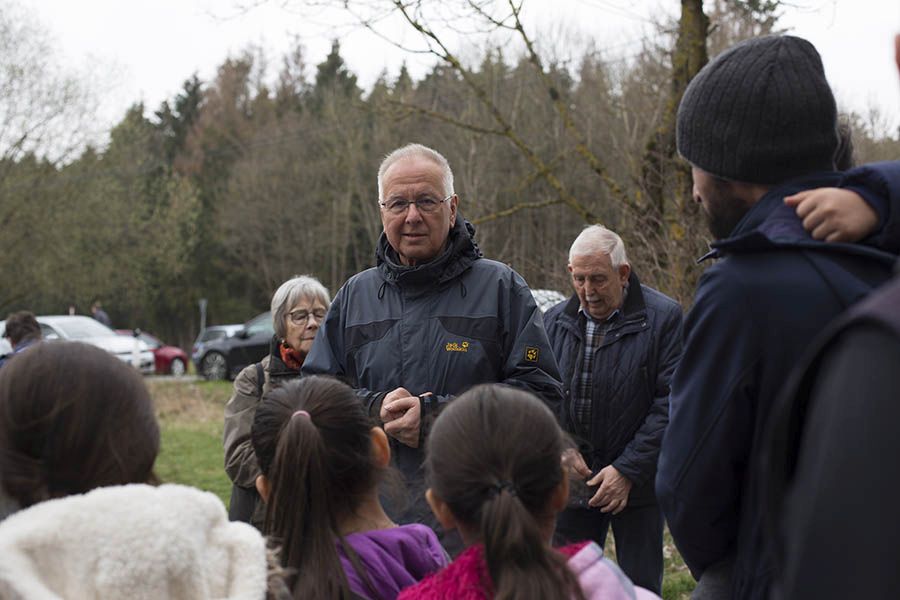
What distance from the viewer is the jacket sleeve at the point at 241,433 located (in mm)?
4234

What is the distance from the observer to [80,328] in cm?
2278

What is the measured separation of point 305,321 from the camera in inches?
190

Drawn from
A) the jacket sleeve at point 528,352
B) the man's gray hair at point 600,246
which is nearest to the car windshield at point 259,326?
the man's gray hair at point 600,246

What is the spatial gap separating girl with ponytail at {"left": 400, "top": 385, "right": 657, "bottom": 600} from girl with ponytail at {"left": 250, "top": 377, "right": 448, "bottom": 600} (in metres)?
0.32

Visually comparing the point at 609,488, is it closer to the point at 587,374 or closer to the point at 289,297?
the point at 587,374

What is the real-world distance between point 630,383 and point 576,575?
2.59 m

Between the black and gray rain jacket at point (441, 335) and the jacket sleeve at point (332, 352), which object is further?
the jacket sleeve at point (332, 352)

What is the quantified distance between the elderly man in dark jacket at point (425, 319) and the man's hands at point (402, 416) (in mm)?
15

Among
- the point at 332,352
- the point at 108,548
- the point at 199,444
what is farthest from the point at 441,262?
the point at 199,444

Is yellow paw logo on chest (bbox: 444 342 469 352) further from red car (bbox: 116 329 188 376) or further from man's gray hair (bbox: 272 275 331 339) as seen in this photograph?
red car (bbox: 116 329 188 376)

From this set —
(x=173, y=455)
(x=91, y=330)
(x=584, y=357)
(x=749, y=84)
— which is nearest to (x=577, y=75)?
(x=91, y=330)

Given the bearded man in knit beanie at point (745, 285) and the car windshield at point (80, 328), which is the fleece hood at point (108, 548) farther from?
the car windshield at point (80, 328)

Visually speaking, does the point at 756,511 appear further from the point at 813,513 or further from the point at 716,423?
the point at 813,513

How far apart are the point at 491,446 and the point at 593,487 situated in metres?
2.56
